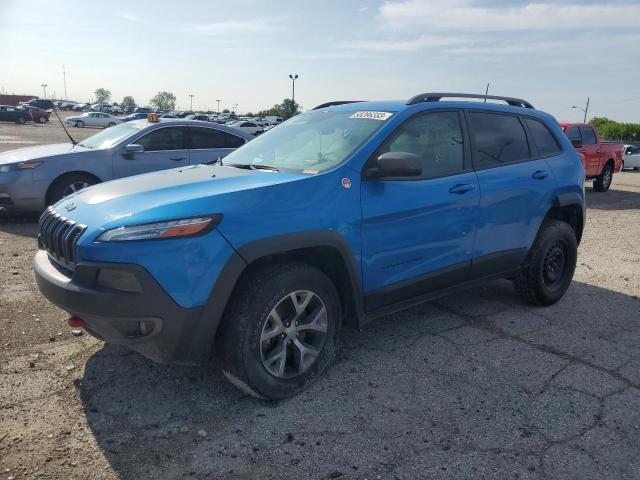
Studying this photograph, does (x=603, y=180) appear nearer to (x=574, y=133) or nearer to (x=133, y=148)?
(x=574, y=133)

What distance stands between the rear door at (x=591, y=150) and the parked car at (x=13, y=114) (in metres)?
43.8

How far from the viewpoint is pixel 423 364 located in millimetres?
3713

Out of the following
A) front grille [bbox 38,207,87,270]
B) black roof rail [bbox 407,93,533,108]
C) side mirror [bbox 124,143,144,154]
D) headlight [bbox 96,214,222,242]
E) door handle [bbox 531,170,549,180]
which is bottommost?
front grille [bbox 38,207,87,270]

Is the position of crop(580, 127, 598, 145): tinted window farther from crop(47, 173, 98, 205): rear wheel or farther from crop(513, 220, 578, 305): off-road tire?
crop(47, 173, 98, 205): rear wheel

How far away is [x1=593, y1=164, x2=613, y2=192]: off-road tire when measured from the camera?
48.1ft

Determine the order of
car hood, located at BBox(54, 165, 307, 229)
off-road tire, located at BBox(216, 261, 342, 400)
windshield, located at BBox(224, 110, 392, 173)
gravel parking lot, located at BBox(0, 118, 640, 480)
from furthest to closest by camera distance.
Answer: windshield, located at BBox(224, 110, 392, 173), off-road tire, located at BBox(216, 261, 342, 400), car hood, located at BBox(54, 165, 307, 229), gravel parking lot, located at BBox(0, 118, 640, 480)

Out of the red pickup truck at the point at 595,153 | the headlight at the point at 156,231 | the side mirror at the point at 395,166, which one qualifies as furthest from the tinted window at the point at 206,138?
the red pickup truck at the point at 595,153

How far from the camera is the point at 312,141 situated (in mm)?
3877

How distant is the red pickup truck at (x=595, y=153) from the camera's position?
13.4m

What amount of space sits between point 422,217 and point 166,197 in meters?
1.67

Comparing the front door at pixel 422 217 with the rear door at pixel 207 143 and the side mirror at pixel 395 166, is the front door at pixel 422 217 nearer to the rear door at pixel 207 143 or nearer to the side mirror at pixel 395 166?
the side mirror at pixel 395 166

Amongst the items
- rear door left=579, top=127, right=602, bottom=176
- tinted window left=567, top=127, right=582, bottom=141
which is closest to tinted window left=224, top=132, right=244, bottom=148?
tinted window left=567, top=127, right=582, bottom=141

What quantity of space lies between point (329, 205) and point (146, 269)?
3.67 ft

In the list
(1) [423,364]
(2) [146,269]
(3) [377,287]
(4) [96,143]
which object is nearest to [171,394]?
(2) [146,269]
